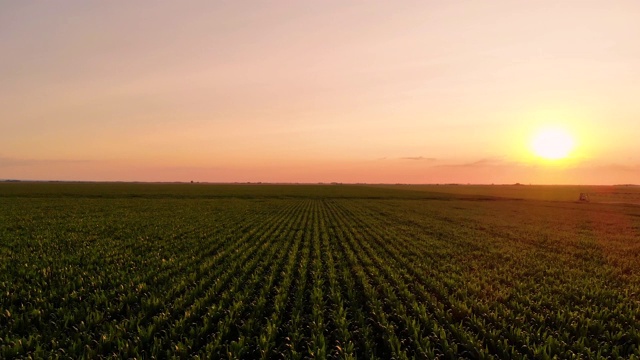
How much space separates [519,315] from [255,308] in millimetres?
6810

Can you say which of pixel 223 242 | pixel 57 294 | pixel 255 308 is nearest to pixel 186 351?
pixel 255 308

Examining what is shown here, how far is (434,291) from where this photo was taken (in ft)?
38.4

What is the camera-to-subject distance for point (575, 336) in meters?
8.36

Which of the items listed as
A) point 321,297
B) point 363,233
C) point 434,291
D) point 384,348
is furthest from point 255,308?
point 363,233

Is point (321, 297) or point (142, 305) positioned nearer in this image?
point (142, 305)

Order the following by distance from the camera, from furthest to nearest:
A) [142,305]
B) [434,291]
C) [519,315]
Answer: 1. [434,291]
2. [142,305]
3. [519,315]

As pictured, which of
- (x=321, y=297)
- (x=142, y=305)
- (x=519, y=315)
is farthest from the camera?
(x=321, y=297)

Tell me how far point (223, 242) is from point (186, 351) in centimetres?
1459

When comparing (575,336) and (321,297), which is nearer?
(575,336)

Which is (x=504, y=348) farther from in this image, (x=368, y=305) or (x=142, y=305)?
(x=142, y=305)

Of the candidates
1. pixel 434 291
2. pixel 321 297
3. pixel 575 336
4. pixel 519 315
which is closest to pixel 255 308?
pixel 321 297

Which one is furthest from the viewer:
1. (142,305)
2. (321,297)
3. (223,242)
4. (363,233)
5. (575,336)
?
(363,233)

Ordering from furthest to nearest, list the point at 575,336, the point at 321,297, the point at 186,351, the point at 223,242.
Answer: the point at 223,242
the point at 321,297
the point at 575,336
the point at 186,351

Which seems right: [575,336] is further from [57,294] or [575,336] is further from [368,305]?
[57,294]
